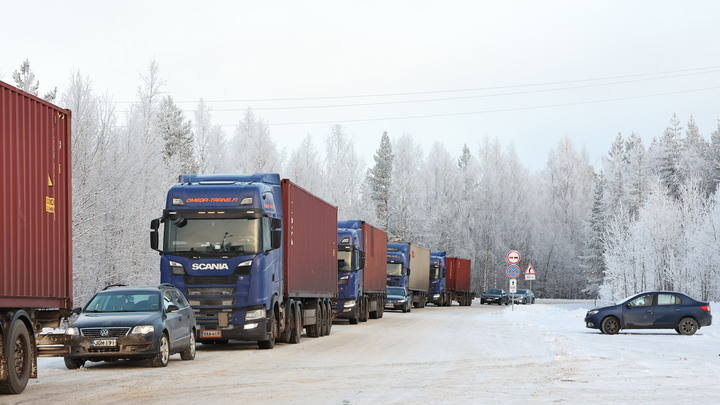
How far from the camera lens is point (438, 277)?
71250mm

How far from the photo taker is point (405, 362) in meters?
18.5

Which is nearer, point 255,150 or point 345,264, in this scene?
point 345,264

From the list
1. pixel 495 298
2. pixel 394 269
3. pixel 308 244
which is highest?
pixel 308 244

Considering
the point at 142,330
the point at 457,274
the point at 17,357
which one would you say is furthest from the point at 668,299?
the point at 457,274

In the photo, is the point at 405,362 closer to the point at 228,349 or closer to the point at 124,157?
the point at 228,349

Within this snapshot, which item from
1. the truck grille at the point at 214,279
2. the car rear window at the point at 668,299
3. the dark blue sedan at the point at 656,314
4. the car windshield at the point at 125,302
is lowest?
the dark blue sedan at the point at 656,314

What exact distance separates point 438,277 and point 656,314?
134 feet

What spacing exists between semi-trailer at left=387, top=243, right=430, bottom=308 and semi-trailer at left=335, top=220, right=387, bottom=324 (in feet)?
30.3

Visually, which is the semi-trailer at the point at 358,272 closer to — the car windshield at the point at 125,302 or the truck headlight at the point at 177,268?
the truck headlight at the point at 177,268

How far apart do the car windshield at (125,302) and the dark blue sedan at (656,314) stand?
16.6 meters

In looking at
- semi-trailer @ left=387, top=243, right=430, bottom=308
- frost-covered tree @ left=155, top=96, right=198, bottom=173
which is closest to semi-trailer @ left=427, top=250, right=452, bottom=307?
semi-trailer @ left=387, top=243, right=430, bottom=308

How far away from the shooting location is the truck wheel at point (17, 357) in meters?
13.0

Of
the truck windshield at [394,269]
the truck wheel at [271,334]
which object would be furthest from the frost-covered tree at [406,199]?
the truck wheel at [271,334]

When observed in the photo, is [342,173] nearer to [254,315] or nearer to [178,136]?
[178,136]
